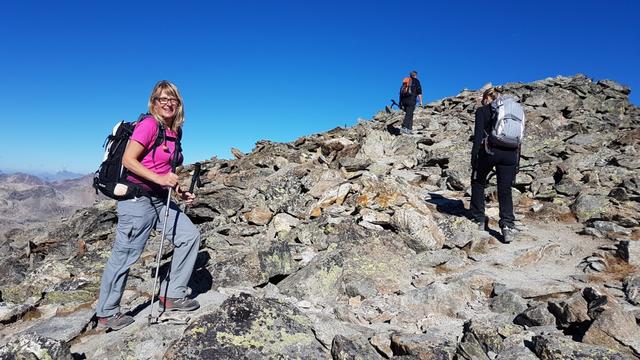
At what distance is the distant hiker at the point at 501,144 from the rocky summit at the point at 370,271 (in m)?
1.02

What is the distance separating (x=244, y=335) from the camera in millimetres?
5555

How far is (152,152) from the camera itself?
602 centimetres

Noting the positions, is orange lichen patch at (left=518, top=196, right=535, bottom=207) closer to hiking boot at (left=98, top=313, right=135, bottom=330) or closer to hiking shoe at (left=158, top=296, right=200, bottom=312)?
hiking shoe at (left=158, top=296, right=200, bottom=312)

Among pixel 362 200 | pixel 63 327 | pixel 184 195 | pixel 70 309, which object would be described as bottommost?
pixel 70 309

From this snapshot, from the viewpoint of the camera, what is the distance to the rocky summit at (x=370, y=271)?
5582 mm

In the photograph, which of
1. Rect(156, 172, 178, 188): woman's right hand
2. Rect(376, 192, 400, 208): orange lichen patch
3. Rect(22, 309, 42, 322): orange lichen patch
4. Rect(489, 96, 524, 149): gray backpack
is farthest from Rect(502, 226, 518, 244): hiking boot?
Rect(22, 309, 42, 322): orange lichen patch

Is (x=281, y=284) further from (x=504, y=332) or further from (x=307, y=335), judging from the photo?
(x=504, y=332)

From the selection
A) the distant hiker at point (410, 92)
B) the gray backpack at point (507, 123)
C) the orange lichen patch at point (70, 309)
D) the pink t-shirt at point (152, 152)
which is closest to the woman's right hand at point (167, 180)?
the pink t-shirt at point (152, 152)

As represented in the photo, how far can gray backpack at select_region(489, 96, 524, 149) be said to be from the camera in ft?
34.2

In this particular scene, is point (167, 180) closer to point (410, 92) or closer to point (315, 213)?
point (315, 213)

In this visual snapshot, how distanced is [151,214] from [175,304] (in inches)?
64.1

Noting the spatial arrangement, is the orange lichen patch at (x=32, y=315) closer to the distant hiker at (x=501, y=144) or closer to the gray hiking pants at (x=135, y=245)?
the gray hiking pants at (x=135, y=245)

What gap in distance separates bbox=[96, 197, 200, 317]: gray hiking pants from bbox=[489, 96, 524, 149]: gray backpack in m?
8.41

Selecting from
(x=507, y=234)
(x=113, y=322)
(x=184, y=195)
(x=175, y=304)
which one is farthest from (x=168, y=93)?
(x=507, y=234)
